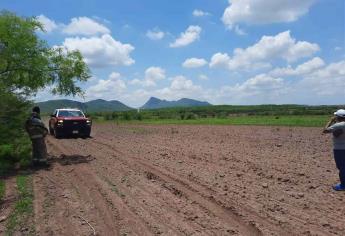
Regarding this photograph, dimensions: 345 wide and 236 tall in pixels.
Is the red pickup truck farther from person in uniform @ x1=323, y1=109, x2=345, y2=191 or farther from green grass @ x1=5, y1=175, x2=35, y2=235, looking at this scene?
person in uniform @ x1=323, y1=109, x2=345, y2=191

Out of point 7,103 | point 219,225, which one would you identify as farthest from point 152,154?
point 219,225

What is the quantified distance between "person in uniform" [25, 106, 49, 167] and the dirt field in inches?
23.0

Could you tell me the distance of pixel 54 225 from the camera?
25.6 feet

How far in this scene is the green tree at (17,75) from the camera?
16.2 meters

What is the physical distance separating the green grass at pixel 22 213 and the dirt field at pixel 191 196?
177 millimetres

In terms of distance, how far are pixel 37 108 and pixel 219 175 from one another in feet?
24.8

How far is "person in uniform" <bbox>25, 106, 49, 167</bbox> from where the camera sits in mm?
15406

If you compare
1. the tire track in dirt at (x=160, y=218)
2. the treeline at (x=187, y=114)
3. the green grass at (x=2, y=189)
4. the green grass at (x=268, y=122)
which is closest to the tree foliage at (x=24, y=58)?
the green grass at (x=2, y=189)

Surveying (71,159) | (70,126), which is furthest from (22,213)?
(70,126)

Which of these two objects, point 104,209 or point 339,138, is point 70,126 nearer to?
point 104,209

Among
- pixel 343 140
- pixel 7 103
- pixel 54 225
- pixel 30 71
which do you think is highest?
pixel 30 71

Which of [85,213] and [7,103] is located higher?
[7,103]

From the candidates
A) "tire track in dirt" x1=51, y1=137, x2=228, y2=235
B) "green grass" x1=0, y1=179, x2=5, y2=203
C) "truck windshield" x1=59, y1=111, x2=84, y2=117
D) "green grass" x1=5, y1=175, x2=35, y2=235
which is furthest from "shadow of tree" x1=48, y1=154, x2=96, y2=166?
"truck windshield" x1=59, y1=111, x2=84, y2=117

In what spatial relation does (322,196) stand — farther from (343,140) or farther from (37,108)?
(37,108)
